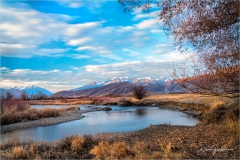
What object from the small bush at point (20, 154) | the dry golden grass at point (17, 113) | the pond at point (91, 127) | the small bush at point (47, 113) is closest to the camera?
the small bush at point (20, 154)

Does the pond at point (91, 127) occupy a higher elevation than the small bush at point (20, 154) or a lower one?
lower

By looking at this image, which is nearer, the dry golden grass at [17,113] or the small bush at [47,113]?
the dry golden grass at [17,113]

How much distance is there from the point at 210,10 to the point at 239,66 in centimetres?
205

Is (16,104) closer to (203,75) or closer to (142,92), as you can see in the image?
(203,75)

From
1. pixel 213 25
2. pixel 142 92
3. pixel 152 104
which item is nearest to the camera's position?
pixel 213 25

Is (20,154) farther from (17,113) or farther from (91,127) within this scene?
(17,113)

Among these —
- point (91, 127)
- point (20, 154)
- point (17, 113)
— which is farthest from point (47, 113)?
point (20, 154)

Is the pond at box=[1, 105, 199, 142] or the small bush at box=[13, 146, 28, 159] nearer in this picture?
the small bush at box=[13, 146, 28, 159]

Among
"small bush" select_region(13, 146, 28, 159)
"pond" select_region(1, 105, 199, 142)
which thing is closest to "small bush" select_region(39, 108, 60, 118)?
"pond" select_region(1, 105, 199, 142)

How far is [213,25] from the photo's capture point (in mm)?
7438

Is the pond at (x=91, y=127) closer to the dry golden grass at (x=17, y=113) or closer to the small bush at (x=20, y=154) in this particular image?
the small bush at (x=20, y=154)

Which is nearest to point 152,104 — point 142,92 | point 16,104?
point 142,92

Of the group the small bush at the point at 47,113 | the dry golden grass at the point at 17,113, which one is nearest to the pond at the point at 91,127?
the dry golden grass at the point at 17,113

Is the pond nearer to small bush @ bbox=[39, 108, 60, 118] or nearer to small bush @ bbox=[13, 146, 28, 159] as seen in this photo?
small bush @ bbox=[13, 146, 28, 159]
